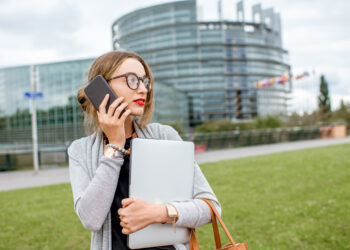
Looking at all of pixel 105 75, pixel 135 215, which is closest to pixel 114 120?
pixel 105 75

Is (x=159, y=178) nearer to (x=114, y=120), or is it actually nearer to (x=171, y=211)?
(x=171, y=211)

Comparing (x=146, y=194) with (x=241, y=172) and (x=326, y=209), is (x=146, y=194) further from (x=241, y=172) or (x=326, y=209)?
(x=241, y=172)

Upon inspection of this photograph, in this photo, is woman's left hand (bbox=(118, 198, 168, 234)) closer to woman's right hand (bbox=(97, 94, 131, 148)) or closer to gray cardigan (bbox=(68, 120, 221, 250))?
gray cardigan (bbox=(68, 120, 221, 250))

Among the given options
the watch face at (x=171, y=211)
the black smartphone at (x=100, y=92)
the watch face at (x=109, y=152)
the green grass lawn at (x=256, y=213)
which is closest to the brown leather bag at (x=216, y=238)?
the watch face at (x=171, y=211)

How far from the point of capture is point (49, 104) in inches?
1214

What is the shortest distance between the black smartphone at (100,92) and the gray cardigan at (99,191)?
0.25 meters

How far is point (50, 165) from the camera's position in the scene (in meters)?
15.0

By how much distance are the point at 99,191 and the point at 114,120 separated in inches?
12.5

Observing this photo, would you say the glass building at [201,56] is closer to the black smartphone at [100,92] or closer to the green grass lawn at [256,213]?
the green grass lawn at [256,213]

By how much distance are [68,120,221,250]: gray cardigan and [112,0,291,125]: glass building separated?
232ft

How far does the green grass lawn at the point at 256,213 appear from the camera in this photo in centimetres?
434

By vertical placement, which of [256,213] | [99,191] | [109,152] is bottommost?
[256,213]

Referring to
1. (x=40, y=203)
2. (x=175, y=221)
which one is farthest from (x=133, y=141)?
(x=40, y=203)

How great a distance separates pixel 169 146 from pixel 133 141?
17 cm
